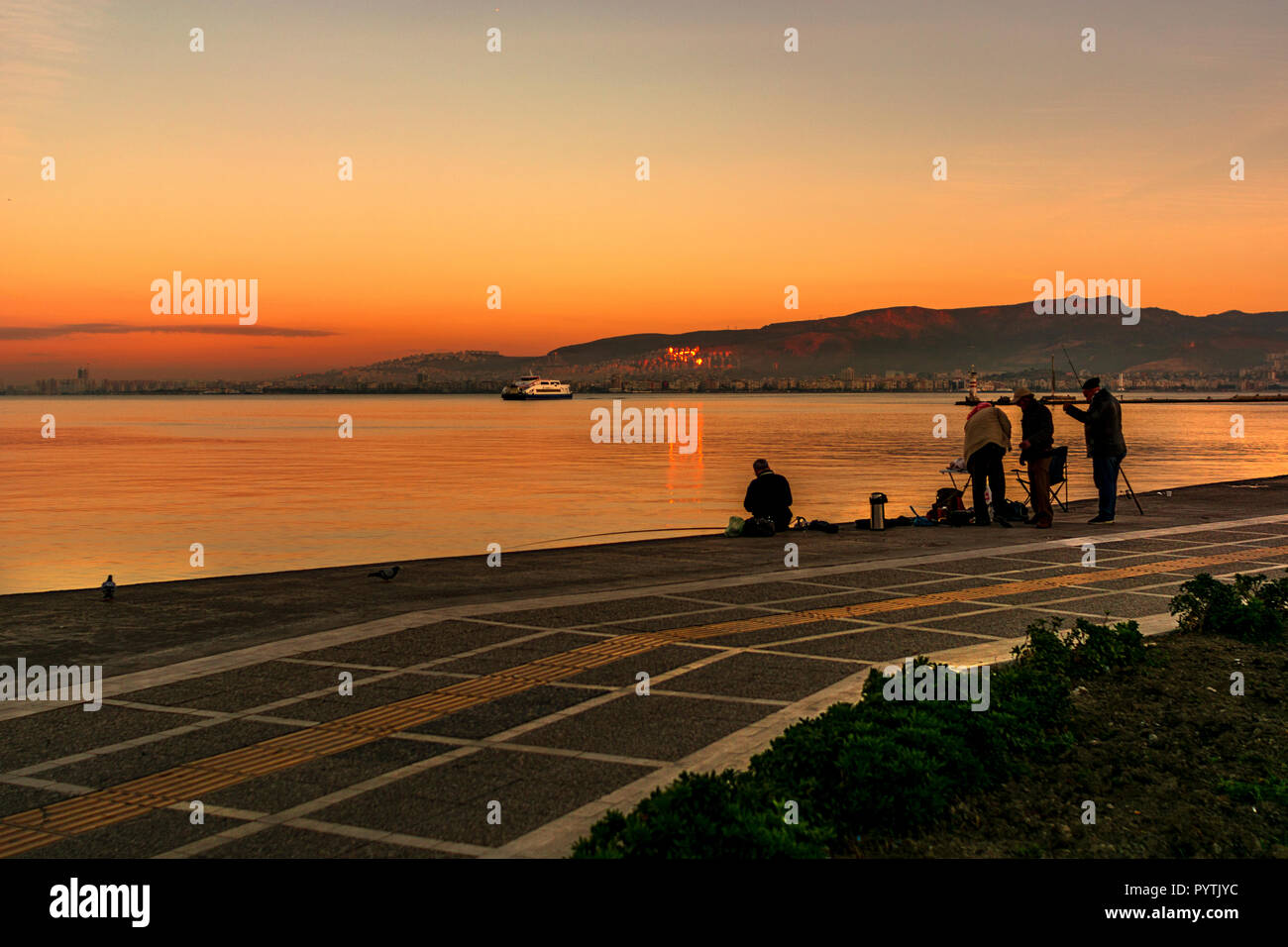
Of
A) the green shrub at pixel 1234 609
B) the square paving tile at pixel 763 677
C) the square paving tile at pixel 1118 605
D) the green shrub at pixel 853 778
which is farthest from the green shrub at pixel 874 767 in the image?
the square paving tile at pixel 1118 605

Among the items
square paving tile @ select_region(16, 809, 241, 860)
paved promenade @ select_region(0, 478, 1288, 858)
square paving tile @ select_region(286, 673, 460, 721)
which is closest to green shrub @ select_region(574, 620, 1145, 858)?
paved promenade @ select_region(0, 478, 1288, 858)

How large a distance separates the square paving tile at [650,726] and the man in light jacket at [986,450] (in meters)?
13.0

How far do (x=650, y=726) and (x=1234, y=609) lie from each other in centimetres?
564

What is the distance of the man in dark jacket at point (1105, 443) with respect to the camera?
19.3m

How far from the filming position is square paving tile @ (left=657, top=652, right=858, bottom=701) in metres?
8.14

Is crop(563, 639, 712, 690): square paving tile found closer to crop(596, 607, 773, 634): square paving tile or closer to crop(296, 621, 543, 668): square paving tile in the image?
crop(596, 607, 773, 634): square paving tile

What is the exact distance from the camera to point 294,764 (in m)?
6.46

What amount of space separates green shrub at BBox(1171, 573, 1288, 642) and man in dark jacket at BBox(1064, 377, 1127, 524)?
9.13 meters

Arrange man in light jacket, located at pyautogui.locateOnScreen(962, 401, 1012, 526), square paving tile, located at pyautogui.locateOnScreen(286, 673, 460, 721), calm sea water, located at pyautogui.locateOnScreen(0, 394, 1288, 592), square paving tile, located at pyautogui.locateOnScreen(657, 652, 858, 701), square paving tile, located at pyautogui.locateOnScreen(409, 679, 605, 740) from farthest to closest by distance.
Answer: calm sea water, located at pyautogui.locateOnScreen(0, 394, 1288, 592)
man in light jacket, located at pyautogui.locateOnScreen(962, 401, 1012, 526)
square paving tile, located at pyautogui.locateOnScreen(657, 652, 858, 701)
square paving tile, located at pyautogui.locateOnScreen(286, 673, 460, 721)
square paving tile, located at pyautogui.locateOnScreen(409, 679, 605, 740)

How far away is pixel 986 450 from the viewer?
19438mm

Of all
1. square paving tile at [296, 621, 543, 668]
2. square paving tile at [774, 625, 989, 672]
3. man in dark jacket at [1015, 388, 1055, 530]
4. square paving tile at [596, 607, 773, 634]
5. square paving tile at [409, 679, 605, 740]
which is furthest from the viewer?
man in dark jacket at [1015, 388, 1055, 530]

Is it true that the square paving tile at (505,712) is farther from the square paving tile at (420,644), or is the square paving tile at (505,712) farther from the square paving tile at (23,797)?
the square paving tile at (23,797)

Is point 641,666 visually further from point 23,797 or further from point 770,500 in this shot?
point 770,500
